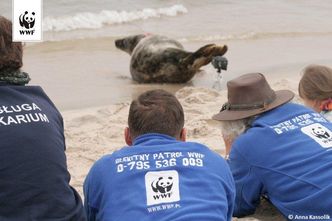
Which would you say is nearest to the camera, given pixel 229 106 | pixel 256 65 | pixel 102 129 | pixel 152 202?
pixel 152 202

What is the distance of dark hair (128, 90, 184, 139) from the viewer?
316cm

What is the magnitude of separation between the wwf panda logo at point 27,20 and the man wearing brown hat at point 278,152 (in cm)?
152

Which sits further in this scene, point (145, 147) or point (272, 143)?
point (272, 143)

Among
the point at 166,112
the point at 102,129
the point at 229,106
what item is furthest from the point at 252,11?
the point at 166,112

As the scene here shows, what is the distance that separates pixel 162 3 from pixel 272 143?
42.9 ft

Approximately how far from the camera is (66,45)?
11.5 meters

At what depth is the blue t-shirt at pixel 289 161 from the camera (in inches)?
148

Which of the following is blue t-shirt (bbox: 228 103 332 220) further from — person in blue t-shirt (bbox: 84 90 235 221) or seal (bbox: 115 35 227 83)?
seal (bbox: 115 35 227 83)

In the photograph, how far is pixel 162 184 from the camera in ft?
9.87

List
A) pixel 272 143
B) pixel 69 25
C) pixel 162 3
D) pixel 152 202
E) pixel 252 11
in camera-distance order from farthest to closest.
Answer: pixel 162 3
pixel 252 11
pixel 69 25
pixel 272 143
pixel 152 202

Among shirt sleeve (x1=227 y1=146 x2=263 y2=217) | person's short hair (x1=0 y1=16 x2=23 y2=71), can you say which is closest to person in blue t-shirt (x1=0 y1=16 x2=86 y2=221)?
person's short hair (x1=0 y1=16 x2=23 y2=71)

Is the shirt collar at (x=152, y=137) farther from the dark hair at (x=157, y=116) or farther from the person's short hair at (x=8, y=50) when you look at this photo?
the person's short hair at (x=8, y=50)

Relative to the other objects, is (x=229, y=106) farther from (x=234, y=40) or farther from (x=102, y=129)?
(x=234, y=40)

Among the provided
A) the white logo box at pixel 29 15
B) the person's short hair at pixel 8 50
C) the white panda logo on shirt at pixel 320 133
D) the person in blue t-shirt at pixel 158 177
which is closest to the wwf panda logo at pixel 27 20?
the white logo box at pixel 29 15
